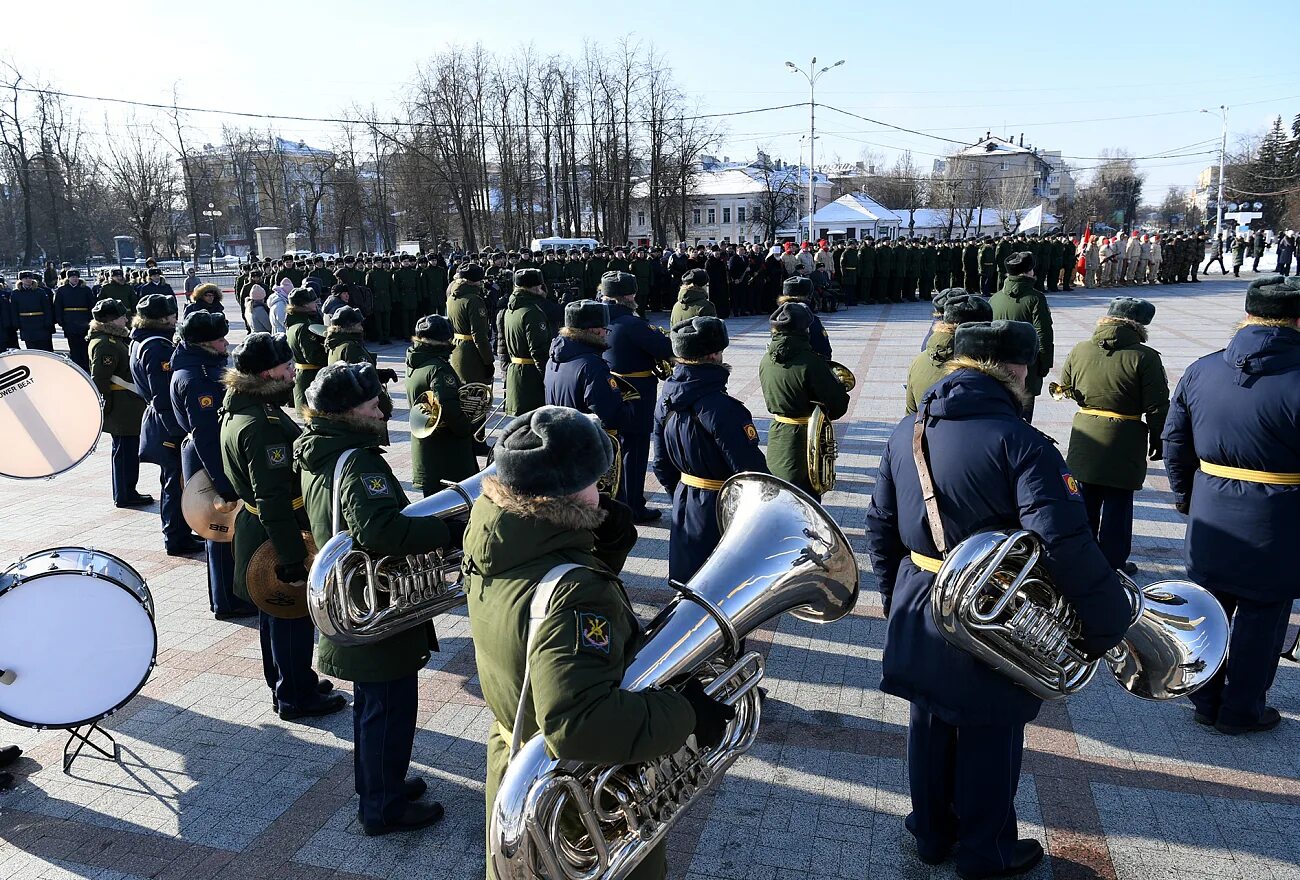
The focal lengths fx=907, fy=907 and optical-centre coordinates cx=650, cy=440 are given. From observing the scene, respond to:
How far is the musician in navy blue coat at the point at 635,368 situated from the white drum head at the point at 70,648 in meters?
4.00

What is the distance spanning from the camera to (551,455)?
7.50ft

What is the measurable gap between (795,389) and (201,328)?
385 centimetres

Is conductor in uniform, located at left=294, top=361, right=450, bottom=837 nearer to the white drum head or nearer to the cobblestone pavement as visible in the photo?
the cobblestone pavement

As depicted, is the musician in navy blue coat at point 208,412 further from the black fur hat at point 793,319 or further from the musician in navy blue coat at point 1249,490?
the musician in navy blue coat at point 1249,490

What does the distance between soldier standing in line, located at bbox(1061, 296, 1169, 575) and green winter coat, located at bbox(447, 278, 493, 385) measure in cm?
594

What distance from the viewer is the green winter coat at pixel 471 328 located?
9.69 meters

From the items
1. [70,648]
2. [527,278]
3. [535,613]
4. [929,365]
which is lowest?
[70,648]

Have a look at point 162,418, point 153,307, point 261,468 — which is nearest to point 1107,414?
point 261,468

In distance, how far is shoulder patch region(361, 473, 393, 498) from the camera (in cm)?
353

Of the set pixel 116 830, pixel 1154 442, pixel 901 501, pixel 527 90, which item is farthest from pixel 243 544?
pixel 527 90

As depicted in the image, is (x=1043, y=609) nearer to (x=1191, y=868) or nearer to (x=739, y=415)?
(x=1191, y=868)

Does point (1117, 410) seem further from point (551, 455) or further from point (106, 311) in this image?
point (106, 311)

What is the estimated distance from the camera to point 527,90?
48188mm

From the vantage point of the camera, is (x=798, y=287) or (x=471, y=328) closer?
(x=798, y=287)
